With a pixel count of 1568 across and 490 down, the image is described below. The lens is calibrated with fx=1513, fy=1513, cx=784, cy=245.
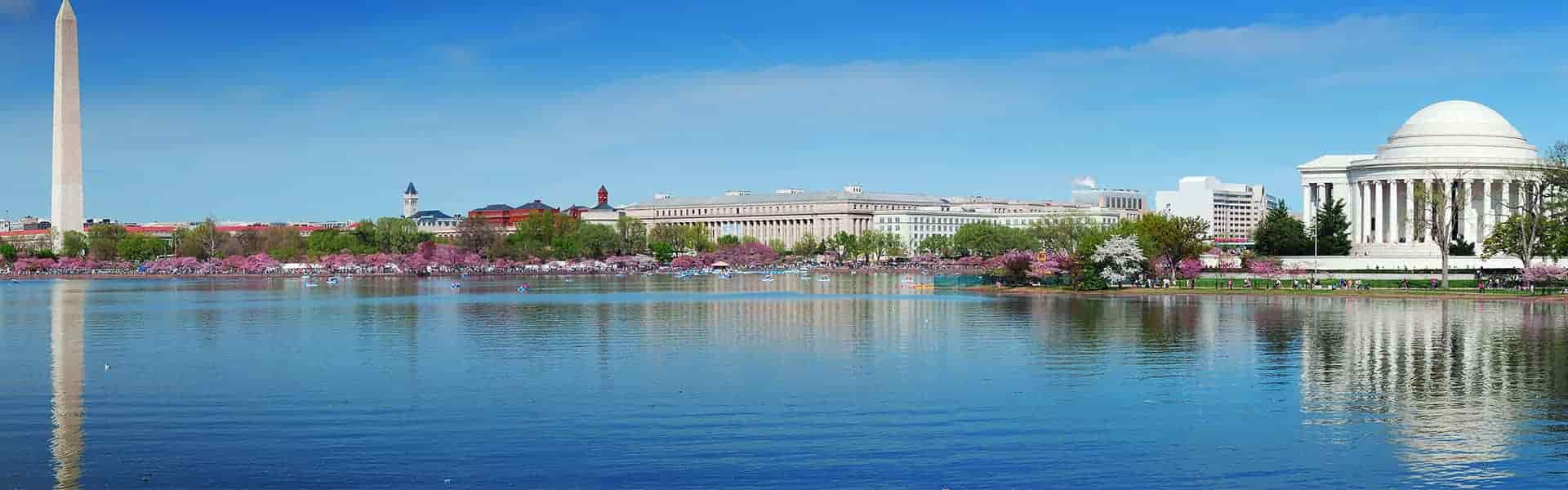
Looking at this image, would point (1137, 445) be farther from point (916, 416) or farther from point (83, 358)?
point (83, 358)

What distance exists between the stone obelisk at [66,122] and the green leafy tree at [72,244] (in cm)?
539

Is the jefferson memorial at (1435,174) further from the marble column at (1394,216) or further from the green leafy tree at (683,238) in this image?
the green leafy tree at (683,238)

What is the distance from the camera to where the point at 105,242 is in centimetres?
16050

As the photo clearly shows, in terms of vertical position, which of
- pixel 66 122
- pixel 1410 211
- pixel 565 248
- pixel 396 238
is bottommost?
pixel 565 248

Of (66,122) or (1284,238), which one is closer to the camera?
(1284,238)

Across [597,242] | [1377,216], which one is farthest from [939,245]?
[1377,216]

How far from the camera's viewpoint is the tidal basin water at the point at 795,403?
Result: 2197 cm

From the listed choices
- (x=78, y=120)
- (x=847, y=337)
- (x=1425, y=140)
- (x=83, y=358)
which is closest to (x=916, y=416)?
(x=847, y=337)

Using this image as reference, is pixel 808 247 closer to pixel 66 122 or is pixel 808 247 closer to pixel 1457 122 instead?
pixel 66 122

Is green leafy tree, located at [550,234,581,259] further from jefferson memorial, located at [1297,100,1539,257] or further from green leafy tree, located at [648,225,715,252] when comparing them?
jefferson memorial, located at [1297,100,1539,257]

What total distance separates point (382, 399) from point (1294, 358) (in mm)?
22033

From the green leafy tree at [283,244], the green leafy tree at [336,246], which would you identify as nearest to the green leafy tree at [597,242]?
the green leafy tree at [336,246]

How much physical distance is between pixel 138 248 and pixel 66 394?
145615mm

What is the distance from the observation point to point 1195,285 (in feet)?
262
